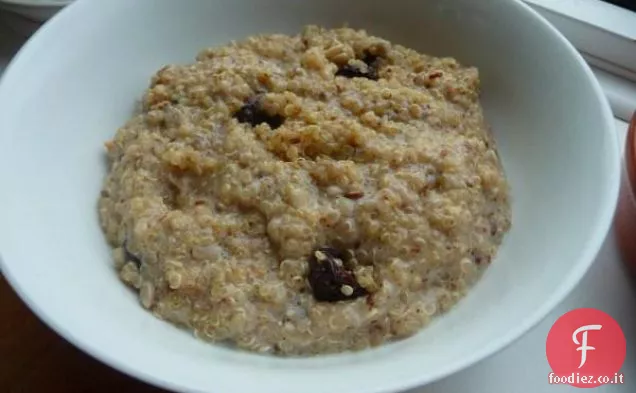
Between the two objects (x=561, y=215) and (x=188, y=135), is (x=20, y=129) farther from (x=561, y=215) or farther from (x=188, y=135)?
(x=561, y=215)

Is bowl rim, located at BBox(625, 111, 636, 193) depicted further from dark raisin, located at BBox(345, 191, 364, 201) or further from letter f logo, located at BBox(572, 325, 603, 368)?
dark raisin, located at BBox(345, 191, 364, 201)

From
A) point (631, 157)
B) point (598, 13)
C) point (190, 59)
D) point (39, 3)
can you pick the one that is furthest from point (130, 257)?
point (598, 13)

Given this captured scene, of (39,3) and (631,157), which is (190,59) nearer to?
(39,3)

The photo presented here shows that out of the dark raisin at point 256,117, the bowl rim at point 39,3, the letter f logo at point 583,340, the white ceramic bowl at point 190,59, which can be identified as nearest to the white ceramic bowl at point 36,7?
the bowl rim at point 39,3

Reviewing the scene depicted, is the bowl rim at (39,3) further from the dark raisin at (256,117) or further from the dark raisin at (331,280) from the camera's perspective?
the dark raisin at (331,280)

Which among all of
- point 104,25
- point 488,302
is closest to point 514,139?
point 488,302

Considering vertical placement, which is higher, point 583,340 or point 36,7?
point 36,7

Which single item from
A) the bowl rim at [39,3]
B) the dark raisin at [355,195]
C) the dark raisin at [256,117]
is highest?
the bowl rim at [39,3]

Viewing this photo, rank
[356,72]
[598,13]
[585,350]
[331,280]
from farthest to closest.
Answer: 1. [598,13]
2. [356,72]
3. [585,350]
4. [331,280]
